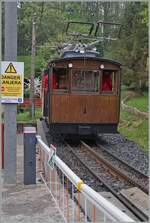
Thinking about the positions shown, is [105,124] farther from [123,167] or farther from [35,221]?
[35,221]

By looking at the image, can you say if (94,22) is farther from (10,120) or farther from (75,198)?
(75,198)

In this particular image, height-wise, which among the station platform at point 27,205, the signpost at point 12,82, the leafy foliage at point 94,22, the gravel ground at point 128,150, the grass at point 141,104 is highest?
the leafy foliage at point 94,22

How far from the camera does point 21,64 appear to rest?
961 cm

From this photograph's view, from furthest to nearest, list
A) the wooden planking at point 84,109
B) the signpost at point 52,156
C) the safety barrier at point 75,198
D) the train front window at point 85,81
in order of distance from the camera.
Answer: the train front window at point 85,81 < the wooden planking at point 84,109 < the signpost at point 52,156 < the safety barrier at point 75,198

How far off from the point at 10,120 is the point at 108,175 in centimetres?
357

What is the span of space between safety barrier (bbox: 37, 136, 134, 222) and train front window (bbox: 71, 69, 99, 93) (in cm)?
736

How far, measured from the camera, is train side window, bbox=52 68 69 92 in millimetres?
17828

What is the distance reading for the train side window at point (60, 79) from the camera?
58.5ft

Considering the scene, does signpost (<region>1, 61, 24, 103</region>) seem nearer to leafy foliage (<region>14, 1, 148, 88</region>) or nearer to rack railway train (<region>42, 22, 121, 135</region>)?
rack railway train (<region>42, 22, 121, 135</region>)

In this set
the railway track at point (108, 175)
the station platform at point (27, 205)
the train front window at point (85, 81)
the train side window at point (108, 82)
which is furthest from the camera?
the train side window at point (108, 82)

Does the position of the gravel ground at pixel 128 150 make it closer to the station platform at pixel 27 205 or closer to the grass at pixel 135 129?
the grass at pixel 135 129

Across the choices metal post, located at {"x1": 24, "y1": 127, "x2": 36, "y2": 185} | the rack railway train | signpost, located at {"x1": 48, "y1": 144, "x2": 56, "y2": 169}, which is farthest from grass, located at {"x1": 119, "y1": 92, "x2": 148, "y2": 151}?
signpost, located at {"x1": 48, "y1": 144, "x2": 56, "y2": 169}

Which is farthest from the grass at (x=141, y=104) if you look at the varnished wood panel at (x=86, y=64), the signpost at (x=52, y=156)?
the signpost at (x=52, y=156)

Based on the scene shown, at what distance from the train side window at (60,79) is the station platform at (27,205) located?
8.25 meters
